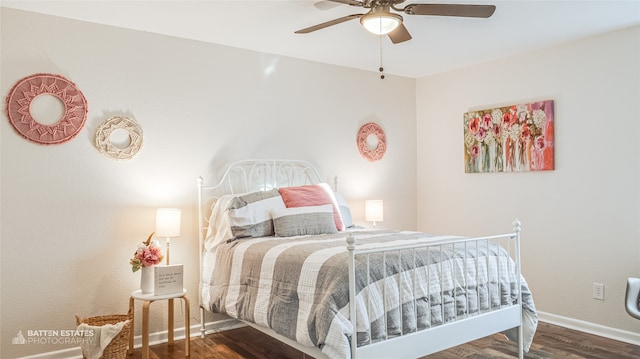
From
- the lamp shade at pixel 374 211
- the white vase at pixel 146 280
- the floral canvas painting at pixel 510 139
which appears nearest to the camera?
the white vase at pixel 146 280

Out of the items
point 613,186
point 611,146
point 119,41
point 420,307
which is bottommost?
point 420,307

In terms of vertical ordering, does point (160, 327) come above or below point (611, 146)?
below

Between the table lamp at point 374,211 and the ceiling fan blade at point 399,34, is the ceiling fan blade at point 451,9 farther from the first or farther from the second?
the table lamp at point 374,211

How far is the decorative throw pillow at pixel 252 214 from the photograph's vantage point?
3543 mm

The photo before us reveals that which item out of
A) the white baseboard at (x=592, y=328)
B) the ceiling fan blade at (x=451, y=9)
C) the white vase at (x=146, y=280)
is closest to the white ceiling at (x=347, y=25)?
the ceiling fan blade at (x=451, y=9)

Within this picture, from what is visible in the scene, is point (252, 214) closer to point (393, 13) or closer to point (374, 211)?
point (374, 211)

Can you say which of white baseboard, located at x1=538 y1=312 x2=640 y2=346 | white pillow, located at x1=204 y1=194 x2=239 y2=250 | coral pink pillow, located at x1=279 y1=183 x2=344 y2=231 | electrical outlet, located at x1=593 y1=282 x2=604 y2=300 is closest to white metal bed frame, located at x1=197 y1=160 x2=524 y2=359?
white pillow, located at x1=204 y1=194 x2=239 y2=250

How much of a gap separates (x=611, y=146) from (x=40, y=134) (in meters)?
4.21

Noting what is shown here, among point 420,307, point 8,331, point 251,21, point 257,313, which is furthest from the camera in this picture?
point 251,21

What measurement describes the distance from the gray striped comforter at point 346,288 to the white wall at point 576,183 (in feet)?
3.46

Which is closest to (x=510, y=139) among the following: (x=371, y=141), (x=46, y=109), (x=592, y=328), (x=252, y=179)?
(x=371, y=141)

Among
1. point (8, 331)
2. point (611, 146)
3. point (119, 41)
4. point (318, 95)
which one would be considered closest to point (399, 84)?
point (318, 95)

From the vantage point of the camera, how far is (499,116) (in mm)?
4512

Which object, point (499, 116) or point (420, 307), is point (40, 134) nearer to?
point (420, 307)
